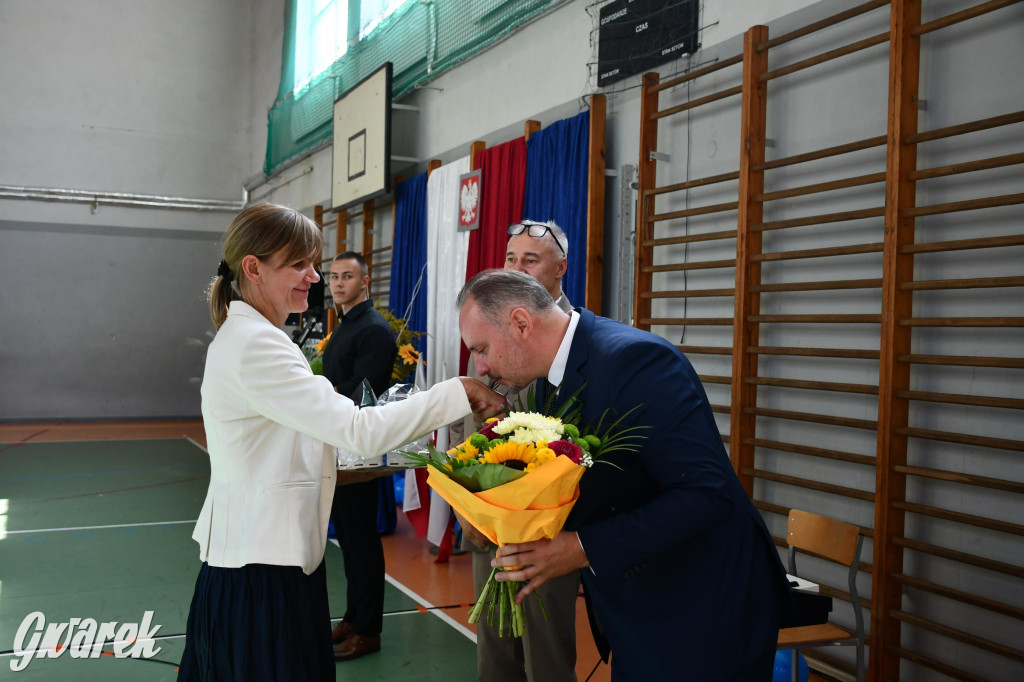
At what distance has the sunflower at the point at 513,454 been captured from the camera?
1443mm

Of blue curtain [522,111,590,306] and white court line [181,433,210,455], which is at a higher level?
blue curtain [522,111,590,306]

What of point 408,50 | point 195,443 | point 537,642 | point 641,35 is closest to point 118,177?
point 195,443

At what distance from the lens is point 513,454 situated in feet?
4.81

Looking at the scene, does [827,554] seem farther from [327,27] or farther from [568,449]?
[327,27]

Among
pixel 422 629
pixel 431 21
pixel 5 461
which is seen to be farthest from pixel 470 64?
pixel 5 461

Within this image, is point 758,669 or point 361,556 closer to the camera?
point 758,669

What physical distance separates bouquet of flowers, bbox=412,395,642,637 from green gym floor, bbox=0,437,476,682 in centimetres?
223

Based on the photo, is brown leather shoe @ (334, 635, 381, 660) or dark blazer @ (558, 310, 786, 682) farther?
brown leather shoe @ (334, 635, 381, 660)

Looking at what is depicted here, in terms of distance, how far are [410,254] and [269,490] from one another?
220 inches

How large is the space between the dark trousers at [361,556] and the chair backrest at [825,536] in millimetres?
1824

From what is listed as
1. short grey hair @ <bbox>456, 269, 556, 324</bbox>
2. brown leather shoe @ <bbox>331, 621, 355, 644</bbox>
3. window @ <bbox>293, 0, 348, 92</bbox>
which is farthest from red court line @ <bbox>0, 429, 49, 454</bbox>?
short grey hair @ <bbox>456, 269, 556, 324</bbox>

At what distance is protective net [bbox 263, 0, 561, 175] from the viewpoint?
20.2 feet

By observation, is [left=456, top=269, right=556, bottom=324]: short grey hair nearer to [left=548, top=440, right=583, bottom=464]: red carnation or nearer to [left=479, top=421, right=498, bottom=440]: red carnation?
[left=479, top=421, right=498, bottom=440]: red carnation

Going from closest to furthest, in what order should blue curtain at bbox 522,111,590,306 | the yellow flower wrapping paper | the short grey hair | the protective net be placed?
1. the yellow flower wrapping paper
2. the short grey hair
3. blue curtain at bbox 522,111,590,306
4. the protective net
